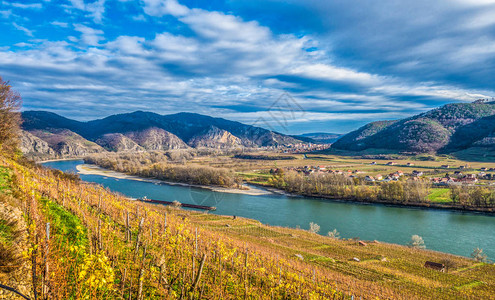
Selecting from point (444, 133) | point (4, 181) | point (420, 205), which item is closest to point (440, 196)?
point (420, 205)

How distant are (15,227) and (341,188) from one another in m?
55.0

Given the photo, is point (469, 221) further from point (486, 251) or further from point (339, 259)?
point (339, 259)

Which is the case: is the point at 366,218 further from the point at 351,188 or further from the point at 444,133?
the point at 444,133

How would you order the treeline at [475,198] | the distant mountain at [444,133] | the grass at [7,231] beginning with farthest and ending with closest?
the distant mountain at [444,133]
the treeline at [475,198]
the grass at [7,231]

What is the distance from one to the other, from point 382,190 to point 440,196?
10.6 metres

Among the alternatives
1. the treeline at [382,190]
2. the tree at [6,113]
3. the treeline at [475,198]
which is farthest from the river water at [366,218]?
the tree at [6,113]

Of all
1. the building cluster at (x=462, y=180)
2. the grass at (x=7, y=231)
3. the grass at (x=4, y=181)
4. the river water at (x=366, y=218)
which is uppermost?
the grass at (x=4, y=181)

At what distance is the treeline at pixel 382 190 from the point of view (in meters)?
45.2

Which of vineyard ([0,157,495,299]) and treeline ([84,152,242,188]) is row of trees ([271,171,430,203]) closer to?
treeline ([84,152,242,188])

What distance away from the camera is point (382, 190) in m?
50.8

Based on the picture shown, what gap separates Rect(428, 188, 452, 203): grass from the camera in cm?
4744

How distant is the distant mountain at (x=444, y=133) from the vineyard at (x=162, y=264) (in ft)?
427

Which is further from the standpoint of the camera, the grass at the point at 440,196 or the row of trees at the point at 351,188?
the row of trees at the point at 351,188

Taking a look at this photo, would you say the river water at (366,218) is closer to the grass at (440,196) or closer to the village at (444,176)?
the grass at (440,196)
